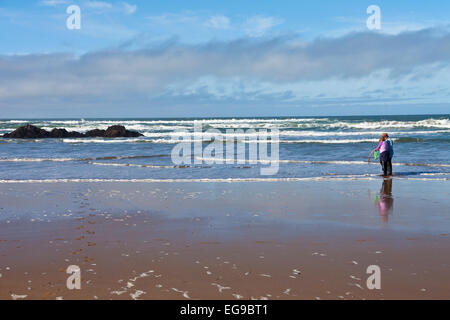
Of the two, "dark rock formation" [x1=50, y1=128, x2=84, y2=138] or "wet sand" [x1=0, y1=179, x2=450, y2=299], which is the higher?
"dark rock formation" [x1=50, y1=128, x2=84, y2=138]

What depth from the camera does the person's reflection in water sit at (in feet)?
25.6

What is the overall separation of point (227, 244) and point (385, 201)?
4.58m

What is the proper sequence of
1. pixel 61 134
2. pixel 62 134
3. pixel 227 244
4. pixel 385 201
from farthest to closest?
pixel 62 134 → pixel 61 134 → pixel 385 201 → pixel 227 244

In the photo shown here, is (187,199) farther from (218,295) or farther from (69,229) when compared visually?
(218,295)

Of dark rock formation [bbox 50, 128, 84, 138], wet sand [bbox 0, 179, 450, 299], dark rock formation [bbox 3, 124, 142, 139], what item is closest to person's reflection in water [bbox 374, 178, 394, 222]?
wet sand [bbox 0, 179, 450, 299]

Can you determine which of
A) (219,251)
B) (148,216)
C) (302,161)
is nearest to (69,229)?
(148,216)

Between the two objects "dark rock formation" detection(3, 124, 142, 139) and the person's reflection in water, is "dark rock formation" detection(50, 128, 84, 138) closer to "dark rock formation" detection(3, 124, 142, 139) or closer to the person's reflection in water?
"dark rock formation" detection(3, 124, 142, 139)

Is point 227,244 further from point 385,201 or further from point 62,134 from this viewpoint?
point 62,134

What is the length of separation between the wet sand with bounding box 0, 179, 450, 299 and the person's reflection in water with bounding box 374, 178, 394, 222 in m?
0.04

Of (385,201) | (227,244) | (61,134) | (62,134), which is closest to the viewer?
(227,244)

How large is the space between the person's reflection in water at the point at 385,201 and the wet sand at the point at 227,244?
0.12 feet

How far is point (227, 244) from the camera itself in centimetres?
580

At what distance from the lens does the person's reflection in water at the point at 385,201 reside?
307 inches

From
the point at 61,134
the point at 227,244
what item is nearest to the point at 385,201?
the point at 227,244
